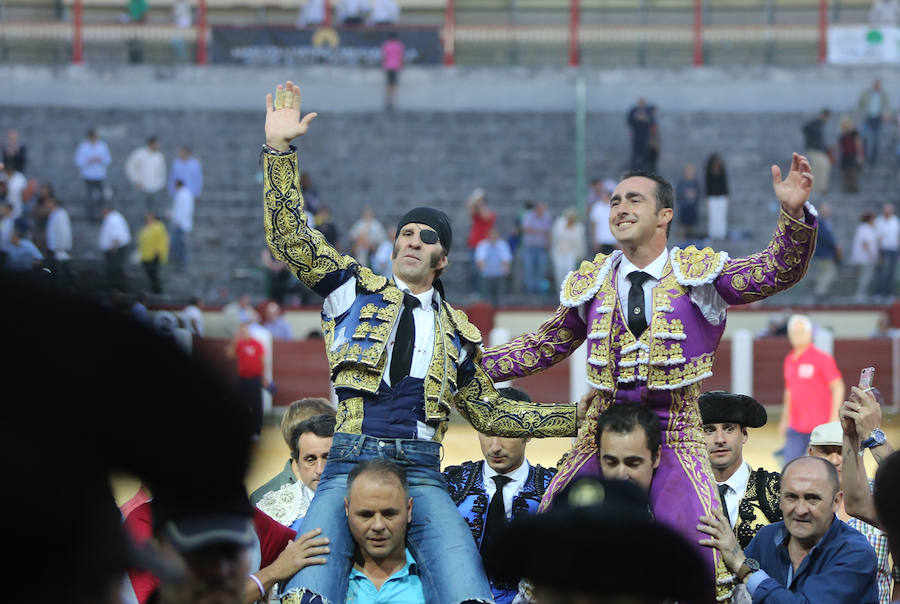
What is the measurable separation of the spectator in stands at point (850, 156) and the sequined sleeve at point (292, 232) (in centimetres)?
1750

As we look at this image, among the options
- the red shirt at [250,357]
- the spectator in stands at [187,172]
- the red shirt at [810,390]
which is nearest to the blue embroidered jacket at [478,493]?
the red shirt at [810,390]

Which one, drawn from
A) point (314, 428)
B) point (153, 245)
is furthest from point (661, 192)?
point (153, 245)

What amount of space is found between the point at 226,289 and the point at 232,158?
4.10 meters

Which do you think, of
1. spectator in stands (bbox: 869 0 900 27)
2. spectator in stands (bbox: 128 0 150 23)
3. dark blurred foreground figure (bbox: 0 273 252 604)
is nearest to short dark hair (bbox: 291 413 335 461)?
dark blurred foreground figure (bbox: 0 273 252 604)

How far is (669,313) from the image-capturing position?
402 cm

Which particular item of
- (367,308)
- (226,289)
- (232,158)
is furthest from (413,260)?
(232,158)

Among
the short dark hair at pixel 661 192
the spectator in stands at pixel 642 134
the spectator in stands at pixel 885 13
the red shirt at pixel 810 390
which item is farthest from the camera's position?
the spectator in stands at pixel 885 13

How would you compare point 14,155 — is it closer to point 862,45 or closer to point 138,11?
point 138,11

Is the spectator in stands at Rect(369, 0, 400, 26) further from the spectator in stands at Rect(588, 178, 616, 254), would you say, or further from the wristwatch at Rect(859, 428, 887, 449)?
the wristwatch at Rect(859, 428, 887, 449)

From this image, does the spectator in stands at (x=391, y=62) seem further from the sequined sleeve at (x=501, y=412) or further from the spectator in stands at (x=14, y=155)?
the sequined sleeve at (x=501, y=412)

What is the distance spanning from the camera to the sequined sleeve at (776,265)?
3.85 m

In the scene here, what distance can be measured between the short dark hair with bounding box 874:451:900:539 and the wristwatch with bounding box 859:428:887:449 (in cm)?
180

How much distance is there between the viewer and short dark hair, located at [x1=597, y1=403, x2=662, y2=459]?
3.79 m

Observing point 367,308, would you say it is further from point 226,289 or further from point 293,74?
point 293,74
